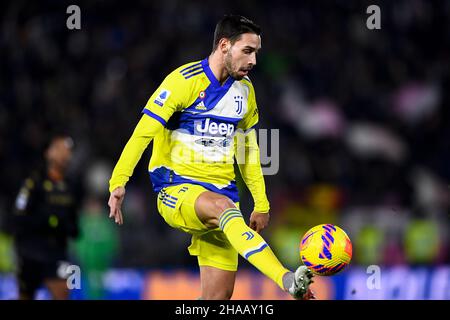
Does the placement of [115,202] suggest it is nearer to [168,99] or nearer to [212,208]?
[212,208]

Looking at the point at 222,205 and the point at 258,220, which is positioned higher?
the point at 222,205

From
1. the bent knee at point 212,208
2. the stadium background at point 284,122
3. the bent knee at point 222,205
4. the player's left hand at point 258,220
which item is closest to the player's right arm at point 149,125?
the bent knee at point 212,208

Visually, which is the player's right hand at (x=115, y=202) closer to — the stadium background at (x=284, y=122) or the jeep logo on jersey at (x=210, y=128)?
the jeep logo on jersey at (x=210, y=128)

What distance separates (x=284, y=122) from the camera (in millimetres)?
12359

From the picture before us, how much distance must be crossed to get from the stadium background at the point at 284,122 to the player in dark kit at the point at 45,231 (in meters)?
0.53

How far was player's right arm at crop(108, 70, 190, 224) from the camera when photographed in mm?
5602

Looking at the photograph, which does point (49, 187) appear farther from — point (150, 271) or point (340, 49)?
point (340, 49)

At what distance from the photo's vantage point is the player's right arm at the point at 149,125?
18.4 ft

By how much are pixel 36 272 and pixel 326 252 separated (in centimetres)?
388

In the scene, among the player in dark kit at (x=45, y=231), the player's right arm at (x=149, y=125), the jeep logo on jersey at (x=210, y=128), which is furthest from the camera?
the player in dark kit at (x=45, y=231)

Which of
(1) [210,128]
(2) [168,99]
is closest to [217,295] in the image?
(1) [210,128]

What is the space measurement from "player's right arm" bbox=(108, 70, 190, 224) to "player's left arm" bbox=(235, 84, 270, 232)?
0.71m

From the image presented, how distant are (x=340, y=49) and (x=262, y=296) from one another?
18.1 feet
